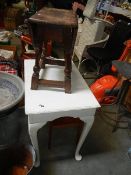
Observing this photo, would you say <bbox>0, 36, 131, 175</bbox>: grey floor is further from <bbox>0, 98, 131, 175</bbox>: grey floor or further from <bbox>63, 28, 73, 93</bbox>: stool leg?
<bbox>63, 28, 73, 93</bbox>: stool leg

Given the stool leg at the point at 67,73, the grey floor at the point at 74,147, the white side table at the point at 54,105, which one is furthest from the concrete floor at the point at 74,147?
the stool leg at the point at 67,73

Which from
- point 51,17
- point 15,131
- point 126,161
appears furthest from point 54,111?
point 126,161

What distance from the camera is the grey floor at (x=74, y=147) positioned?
59.0 inches

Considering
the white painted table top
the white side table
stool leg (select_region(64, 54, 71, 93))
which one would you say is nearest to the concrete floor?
the white side table

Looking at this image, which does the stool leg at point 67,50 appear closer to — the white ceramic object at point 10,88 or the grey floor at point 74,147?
the white ceramic object at point 10,88

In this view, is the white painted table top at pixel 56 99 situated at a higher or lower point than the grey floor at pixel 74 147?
higher

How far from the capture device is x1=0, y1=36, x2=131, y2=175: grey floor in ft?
4.92

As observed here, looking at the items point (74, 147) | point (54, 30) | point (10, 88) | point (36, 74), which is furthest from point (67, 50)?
point (74, 147)

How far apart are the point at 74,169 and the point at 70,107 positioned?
0.64 metres

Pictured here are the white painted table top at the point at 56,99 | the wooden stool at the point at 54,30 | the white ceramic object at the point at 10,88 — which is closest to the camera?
the wooden stool at the point at 54,30

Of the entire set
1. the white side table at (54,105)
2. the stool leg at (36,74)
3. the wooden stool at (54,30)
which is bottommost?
the white side table at (54,105)

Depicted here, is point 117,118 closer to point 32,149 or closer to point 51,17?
point 32,149

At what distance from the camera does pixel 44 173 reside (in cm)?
143

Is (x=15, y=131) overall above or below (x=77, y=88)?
below
